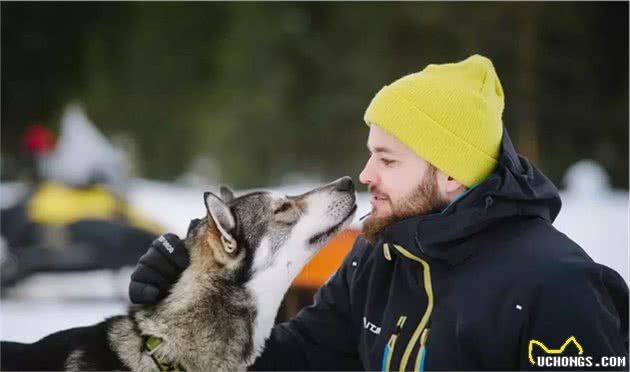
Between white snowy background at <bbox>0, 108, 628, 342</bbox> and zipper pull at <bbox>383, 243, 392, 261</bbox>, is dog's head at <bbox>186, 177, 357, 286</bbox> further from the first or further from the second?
white snowy background at <bbox>0, 108, 628, 342</bbox>

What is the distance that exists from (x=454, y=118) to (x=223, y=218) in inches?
35.7

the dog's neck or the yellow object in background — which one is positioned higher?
the yellow object in background

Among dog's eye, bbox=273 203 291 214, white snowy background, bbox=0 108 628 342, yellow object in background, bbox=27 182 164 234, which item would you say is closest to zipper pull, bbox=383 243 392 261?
dog's eye, bbox=273 203 291 214

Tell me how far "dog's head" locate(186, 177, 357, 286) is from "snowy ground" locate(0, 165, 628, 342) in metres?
1.62

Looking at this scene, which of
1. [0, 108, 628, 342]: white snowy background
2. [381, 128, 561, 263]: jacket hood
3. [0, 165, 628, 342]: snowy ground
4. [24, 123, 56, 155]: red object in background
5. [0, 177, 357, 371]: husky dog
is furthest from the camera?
[24, 123, 56, 155]: red object in background

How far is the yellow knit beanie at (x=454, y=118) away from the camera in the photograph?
2533mm

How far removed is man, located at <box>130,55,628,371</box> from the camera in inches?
85.3

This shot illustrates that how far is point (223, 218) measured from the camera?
9.16 feet

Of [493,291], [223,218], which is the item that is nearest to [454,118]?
[493,291]

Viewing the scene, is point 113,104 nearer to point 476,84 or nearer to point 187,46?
point 187,46

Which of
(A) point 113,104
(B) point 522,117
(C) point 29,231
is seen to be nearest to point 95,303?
(C) point 29,231

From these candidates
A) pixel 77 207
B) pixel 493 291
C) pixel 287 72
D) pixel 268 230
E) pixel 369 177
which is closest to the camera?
pixel 493 291

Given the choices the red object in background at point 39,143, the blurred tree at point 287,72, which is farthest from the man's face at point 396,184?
the blurred tree at point 287,72

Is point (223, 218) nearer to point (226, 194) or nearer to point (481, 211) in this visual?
point (226, 194)
